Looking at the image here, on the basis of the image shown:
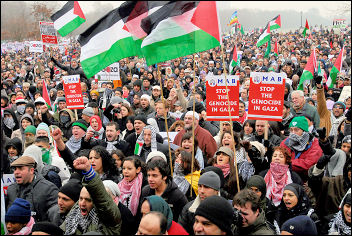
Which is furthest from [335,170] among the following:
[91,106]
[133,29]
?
[91,106]

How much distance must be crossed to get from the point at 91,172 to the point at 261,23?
67507 millimetres

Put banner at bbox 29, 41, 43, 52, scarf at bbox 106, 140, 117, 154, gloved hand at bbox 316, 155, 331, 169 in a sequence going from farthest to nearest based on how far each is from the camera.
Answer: banner at bbox 29, 41, 43, 52 < scarf at bbox 106, 140, 117, 154 < gloved hand at bbox 316, 155, 331, 169

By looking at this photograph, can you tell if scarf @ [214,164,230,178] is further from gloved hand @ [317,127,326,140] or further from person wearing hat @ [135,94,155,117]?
person wearing hat @ [135,94,155,117]

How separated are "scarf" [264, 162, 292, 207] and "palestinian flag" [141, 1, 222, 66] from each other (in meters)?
1.55

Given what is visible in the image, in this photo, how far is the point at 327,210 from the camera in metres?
4.60

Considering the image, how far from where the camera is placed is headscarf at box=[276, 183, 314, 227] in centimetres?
415

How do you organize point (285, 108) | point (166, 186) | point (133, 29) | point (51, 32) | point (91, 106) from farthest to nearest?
point (51, 32) → point (91, 106) → point (285, 108) → point (133, 29) → point (166, 186)

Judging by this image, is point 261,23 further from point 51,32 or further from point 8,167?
point 8,167

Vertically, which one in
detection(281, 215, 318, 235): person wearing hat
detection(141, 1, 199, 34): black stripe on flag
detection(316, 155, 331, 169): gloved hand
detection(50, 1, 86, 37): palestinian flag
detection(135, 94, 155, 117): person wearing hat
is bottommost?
detection(281, 215, 318, 235): person wearing hat

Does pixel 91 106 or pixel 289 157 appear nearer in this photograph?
pixel 289 157

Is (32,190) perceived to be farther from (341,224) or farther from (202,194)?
(341,224)

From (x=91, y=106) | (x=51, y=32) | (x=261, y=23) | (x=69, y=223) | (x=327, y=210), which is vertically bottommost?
(x=327, y=210)

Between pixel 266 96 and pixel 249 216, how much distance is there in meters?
2.67

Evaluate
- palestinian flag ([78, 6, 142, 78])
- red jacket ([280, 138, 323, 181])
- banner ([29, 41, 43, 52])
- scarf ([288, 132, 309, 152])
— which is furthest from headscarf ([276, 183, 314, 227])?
banner ([29, 41, 43, 52])
